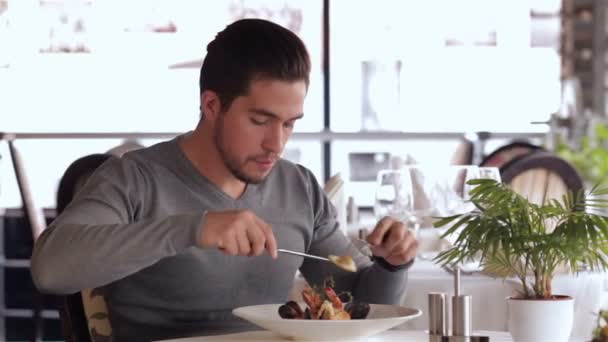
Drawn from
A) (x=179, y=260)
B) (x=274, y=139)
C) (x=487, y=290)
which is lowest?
(x=487, y=290)

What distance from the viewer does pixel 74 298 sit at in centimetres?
212

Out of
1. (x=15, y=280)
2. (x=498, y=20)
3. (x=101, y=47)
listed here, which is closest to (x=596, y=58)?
(x=498, y=20)

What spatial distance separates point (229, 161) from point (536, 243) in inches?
22.2

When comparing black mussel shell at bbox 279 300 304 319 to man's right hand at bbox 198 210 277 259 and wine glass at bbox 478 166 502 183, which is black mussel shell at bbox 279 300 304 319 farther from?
wine glass at bbox 478 166 502 183

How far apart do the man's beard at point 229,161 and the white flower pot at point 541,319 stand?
19.8 inches

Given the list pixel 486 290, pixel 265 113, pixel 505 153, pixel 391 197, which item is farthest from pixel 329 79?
pixel 265 113

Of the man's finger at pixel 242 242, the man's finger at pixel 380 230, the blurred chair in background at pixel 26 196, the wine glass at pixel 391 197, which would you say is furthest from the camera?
the blurred chair in background at pixel 26 196

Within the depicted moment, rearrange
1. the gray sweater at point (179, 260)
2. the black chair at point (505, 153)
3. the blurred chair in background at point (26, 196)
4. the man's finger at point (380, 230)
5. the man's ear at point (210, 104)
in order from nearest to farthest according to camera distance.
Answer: the gray sweater at point (179, 260) < the man's finger at point (380, 230) < the man's ear at point (210, 104) < the blurred chair in background at point (26, 196) < the black chair at point (505, 153)

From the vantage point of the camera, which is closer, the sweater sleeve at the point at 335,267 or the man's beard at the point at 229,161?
the man's beard at the point at 229,161

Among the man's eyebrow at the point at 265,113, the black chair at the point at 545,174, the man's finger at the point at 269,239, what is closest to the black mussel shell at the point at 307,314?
the man's finger at the point at 269,239

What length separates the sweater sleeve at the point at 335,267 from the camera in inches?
79.1

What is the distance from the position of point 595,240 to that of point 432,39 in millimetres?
6134

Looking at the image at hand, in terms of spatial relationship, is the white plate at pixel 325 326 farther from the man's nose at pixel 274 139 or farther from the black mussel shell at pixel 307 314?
the man's nose at pixel 274 139

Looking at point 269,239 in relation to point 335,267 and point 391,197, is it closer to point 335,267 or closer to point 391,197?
point 335,267
